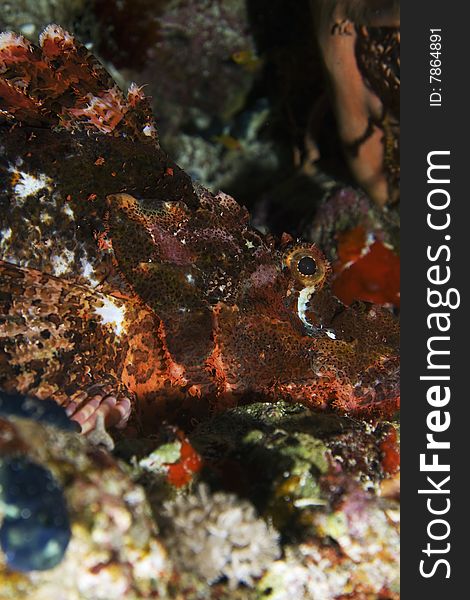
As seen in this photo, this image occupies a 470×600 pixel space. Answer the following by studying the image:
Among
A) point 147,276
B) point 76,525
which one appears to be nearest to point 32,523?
point 76,525

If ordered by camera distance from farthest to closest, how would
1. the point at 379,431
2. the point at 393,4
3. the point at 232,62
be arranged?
1. the point at 232,62
2. the point at 393,4
3. the point at 379,431

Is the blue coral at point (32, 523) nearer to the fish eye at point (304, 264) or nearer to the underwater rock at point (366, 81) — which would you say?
the fish eye at point (304, 264)

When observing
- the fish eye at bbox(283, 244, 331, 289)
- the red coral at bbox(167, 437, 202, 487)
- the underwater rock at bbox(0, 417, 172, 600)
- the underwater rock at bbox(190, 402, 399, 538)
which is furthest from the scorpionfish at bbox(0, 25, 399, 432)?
the underwater rock at bbox(0, 417, 172, 600)

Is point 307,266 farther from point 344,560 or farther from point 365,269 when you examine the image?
point 365,269

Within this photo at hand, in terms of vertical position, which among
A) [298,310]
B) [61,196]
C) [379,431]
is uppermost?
[61,196]

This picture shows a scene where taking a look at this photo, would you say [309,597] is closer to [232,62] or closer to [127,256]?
[127,256]

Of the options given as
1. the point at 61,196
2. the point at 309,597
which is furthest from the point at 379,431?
the point at 61,196

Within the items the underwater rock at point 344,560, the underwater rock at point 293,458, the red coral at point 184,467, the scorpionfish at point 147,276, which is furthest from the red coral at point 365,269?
the red coral at point 184,467
